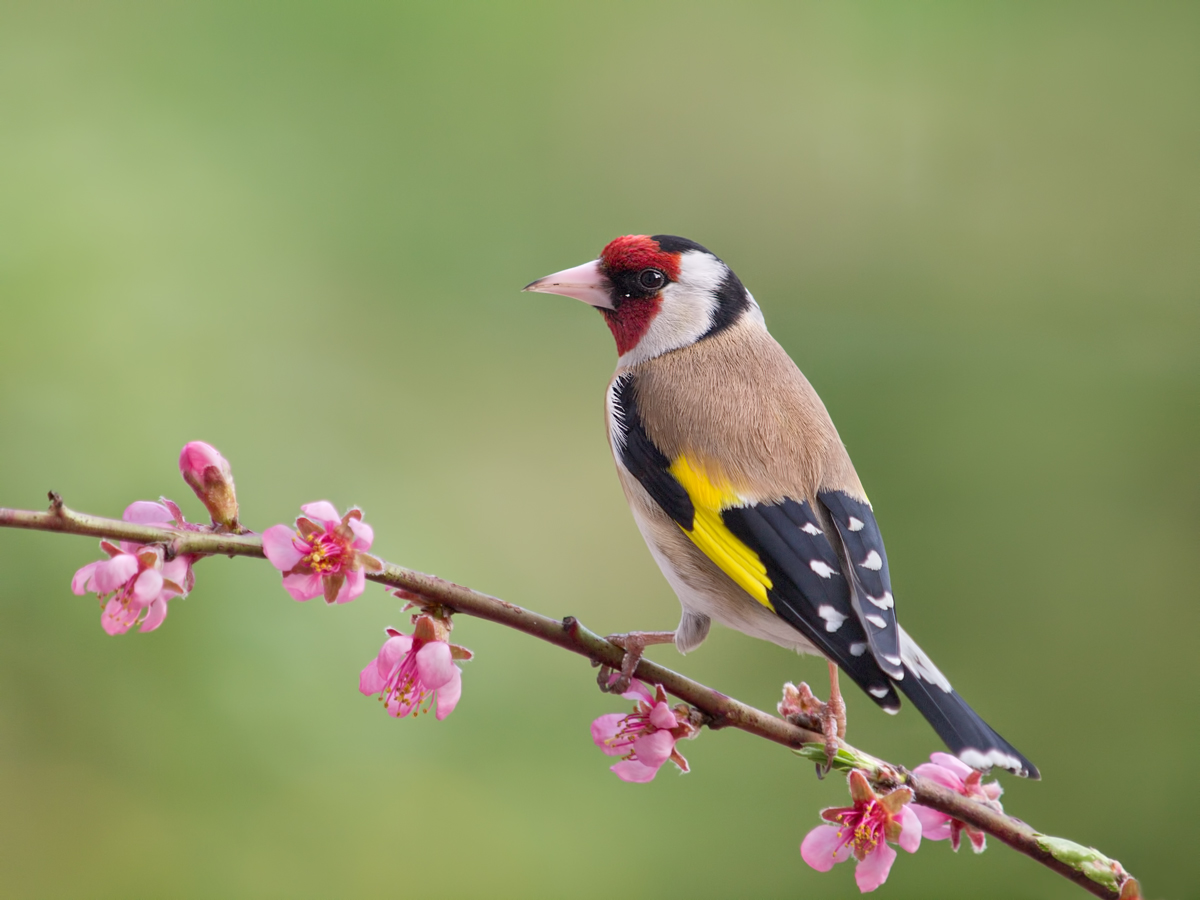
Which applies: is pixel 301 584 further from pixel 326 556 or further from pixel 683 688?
pixel 683 688

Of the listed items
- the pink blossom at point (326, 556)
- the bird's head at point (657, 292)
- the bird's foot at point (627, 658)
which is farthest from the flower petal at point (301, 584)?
the bird's head at point (657, 292)

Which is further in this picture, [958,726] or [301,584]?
[958,726]

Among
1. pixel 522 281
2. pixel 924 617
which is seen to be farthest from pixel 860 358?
pixel 522 281

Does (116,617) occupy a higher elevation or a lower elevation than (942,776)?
higher

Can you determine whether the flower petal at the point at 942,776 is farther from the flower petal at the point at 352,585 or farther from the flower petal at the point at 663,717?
the flower petal at the point at 352,585

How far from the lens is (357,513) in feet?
2.53

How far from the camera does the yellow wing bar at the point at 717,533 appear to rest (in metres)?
1.02

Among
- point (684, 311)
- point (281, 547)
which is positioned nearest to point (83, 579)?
point (281, 547)

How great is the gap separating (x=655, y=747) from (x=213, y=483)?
377 mm

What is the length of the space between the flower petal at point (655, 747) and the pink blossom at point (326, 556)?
0.81 feet

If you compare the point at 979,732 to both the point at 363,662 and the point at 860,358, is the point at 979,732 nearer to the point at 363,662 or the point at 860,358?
the point at 363,662

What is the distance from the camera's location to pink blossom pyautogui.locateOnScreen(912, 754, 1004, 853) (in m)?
0.84

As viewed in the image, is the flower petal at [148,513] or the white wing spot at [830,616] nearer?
the flower petal at [148,513]

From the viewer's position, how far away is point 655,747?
0.82 meters
